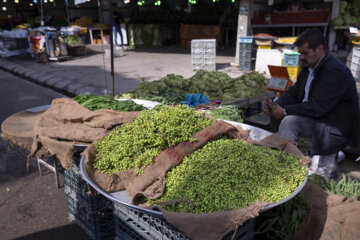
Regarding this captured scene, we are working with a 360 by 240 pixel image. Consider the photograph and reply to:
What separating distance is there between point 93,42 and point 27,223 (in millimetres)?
15736

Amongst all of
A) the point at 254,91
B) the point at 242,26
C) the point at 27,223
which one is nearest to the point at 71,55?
the point at 242,26

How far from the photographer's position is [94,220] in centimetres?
292

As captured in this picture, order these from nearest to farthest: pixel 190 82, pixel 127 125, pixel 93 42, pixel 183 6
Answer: pixel 127 125 < pixel 190 82 < pixel 93 42 < pixel 183 6

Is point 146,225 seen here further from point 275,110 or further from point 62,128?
point 275,110

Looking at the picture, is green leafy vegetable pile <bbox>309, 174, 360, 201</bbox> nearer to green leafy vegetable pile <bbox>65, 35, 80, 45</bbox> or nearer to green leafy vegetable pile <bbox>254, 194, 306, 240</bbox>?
green leafy vegetable pile <bbox>254, 194, 306, 240</bbox>

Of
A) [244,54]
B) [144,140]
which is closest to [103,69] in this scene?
[244,54]

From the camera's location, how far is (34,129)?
2.79m

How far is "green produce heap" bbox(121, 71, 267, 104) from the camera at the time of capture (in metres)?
5.31

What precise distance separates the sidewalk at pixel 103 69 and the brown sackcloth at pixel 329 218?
5208 mm

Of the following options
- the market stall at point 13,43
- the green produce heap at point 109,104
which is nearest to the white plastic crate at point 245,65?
the green produce heap at point 109,104

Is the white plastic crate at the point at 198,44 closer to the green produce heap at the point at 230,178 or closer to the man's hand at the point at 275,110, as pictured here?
the man's hand at the point at 275,110

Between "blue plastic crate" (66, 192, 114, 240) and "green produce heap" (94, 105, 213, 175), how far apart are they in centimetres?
92

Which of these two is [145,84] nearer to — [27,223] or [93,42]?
[27,223]

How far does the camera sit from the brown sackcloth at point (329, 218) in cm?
221
